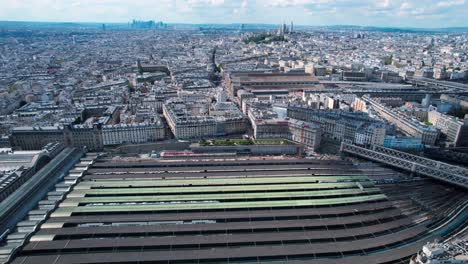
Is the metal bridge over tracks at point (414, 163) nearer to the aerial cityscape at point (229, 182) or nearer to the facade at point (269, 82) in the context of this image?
the aerial cityscape at point (229, 182)

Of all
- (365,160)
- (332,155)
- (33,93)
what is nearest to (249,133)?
(332,155)

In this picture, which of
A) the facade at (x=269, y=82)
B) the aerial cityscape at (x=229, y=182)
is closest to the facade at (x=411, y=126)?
the aerial cityscape at (x=229, y=182)

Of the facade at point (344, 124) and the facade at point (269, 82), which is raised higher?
the facade at point (269, 82)

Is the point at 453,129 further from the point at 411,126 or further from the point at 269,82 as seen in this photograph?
the point at 269,82

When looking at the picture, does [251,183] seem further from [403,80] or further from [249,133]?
[403,80]

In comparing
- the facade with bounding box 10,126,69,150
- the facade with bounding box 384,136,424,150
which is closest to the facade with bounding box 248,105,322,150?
the facade with bounding box 384,136,424,150

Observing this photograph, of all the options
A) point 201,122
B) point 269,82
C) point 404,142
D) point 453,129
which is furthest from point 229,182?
point 269,82

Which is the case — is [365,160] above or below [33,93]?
below

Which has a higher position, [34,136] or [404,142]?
[34,136]
